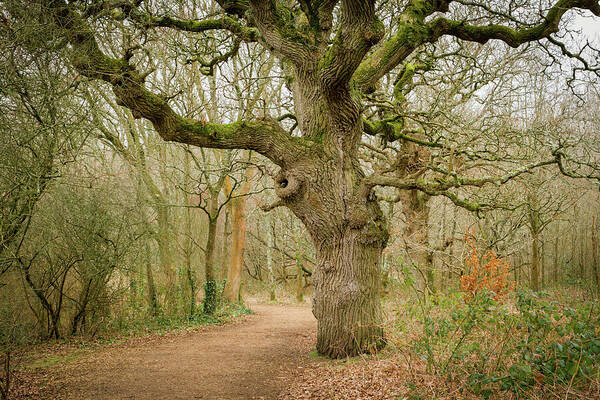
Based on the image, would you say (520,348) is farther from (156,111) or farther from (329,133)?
(156,111)

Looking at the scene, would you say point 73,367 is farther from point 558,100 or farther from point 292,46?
point 558,100

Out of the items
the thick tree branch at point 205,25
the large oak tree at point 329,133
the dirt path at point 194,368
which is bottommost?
the dirt path at point 194,368

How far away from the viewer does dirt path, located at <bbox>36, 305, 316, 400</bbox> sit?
5.36 metres

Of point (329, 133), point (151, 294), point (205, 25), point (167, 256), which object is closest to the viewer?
point (329, 133)

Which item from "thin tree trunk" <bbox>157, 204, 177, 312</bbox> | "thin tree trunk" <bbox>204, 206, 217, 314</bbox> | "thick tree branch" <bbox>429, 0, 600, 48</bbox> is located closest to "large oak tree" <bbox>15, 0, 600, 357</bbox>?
"thick tree branch" <bbox>429, 0, 600, 48</bbox>

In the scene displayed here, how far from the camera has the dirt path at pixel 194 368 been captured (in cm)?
536

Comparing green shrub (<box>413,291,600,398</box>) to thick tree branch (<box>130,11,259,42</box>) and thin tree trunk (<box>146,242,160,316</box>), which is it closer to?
thick tree branch (<box>130,11,259,42</box>)

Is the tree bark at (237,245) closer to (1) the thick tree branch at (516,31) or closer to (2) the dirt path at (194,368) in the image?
(2) the dirt path at (194,368)

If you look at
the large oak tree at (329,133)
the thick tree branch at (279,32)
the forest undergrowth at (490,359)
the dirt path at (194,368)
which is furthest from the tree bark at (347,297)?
the thick tree branch at (279,32)

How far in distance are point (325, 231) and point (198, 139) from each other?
2575 millimetres

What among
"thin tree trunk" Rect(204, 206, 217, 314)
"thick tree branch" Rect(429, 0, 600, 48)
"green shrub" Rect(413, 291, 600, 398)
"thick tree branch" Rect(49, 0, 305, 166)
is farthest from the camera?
"thin tree trunk" Rect(204, 206, 217, 314)

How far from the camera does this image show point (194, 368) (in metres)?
6.52

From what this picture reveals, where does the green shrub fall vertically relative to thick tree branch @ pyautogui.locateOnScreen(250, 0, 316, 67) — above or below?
below

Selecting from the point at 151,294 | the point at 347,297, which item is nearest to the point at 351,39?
the point at 347,297
